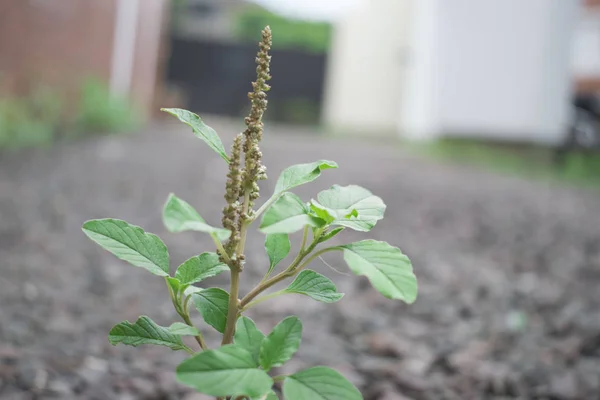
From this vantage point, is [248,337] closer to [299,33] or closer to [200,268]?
[200,268]

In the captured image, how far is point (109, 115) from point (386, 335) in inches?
214

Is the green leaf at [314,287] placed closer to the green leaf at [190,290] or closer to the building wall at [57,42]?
the green leaf at [190,290]

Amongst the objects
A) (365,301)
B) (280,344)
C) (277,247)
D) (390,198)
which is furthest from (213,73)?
(280,344)

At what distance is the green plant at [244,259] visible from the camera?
0.45 metres

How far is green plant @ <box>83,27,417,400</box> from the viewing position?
0.45 meters

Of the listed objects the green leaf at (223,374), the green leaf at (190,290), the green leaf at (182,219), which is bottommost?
the green leaf at (223,374)

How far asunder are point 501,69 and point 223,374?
8029 millimetres

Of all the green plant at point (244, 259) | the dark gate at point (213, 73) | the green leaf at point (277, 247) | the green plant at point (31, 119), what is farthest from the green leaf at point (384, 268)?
the dark gate at point (213, 73)

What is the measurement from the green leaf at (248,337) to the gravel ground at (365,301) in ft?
0.38

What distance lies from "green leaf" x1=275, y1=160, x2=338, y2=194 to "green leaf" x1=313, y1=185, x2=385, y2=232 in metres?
0.02

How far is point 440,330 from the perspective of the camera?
1.66m

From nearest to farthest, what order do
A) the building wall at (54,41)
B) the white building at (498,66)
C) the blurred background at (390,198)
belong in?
the blurred background at (390,198) < the building wall at (54,41) < the white building at (498,66)

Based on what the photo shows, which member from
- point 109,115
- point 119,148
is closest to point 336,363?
point 119,148

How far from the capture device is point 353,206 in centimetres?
55
